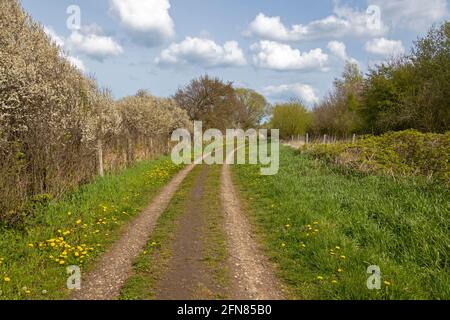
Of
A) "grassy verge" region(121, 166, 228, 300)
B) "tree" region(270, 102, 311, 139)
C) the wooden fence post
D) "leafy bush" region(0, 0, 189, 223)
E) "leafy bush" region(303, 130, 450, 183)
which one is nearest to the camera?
"grassy verge" region(121, 166, 228, 300)

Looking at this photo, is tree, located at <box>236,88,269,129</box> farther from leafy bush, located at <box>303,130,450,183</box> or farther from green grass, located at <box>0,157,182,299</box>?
green grass, located at <box>0,157,182,299</box>

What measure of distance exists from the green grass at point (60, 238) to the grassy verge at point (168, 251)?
0.96m

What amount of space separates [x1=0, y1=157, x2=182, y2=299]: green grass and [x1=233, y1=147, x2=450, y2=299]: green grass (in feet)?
11.7

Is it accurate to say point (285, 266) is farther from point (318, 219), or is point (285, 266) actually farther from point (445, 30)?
point (445, 30)

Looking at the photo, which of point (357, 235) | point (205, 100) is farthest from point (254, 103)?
point (357, 235)

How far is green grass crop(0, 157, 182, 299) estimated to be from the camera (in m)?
5.54

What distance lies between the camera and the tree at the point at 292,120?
198 ft

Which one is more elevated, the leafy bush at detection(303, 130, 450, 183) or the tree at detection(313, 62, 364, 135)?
the tree at detection(313, 62, 364, 135)

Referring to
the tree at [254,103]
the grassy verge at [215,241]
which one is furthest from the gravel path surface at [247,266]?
the tree at [254,103]

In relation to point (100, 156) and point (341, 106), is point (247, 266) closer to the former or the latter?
point (100, 156)

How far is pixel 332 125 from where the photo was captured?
48875 mm

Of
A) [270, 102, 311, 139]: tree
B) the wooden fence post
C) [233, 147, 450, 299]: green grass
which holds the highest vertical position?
[270, 102, 311, 139]: tree

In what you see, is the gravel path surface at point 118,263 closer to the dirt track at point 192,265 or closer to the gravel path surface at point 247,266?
the dirt track at point 192,265

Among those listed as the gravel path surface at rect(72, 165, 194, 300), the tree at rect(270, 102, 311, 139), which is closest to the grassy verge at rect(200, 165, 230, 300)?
the gravel path surface at rect(72, 165, 194, 300)
